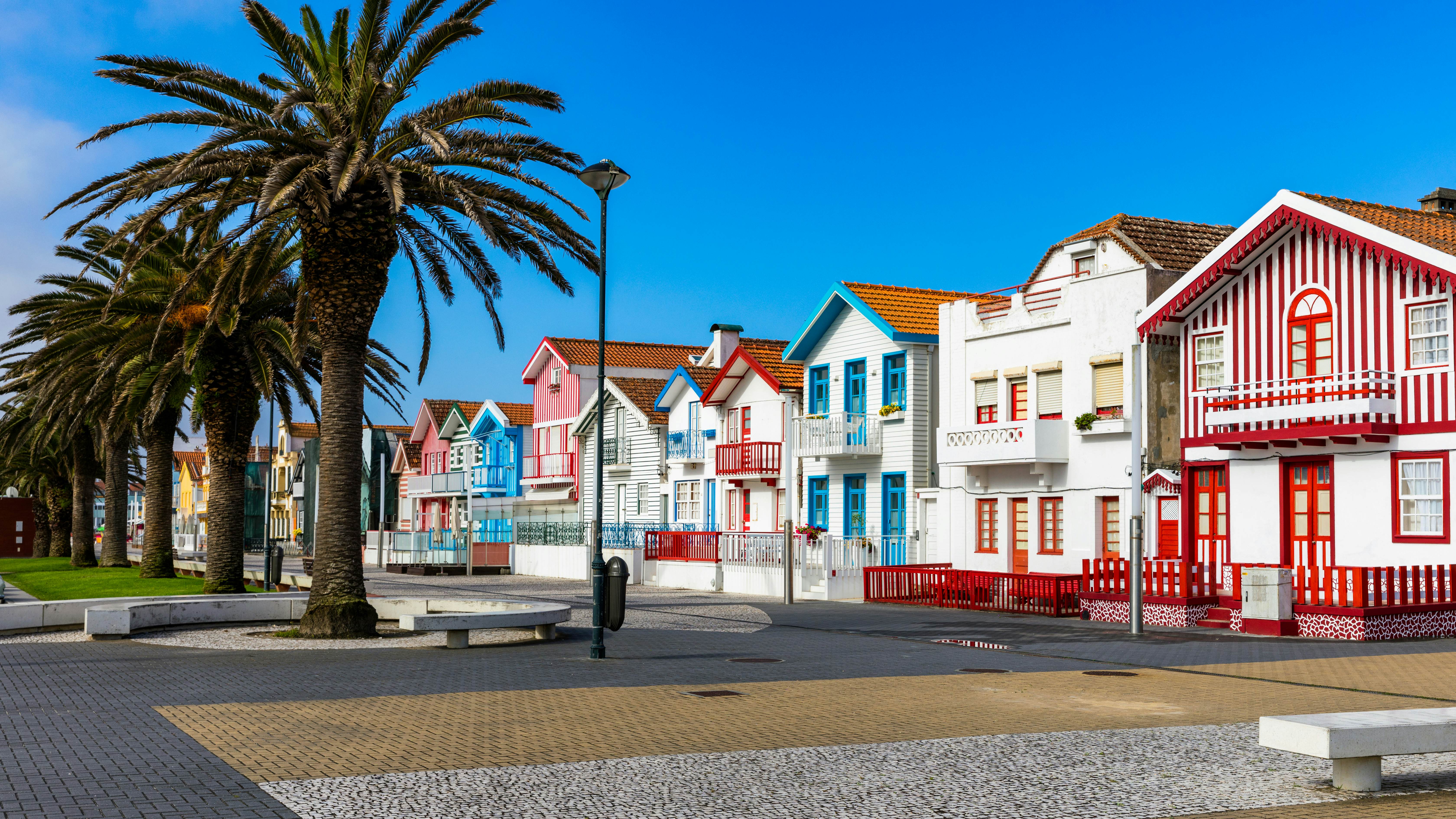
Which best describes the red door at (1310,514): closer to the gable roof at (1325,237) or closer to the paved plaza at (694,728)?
the gable roof at (1325,237)

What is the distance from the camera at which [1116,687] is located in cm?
1330

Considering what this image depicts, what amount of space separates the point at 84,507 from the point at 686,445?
2241cm

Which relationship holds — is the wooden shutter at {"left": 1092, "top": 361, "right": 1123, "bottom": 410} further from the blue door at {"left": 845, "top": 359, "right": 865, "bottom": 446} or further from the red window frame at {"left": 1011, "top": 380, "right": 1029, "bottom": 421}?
the blue door at {"left": 845, "top": 359, "right": 865, "bottom": 446}

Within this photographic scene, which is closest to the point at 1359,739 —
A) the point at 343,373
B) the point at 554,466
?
the point at 343,373

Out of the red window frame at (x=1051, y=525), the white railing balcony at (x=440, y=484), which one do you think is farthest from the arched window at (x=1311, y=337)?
the white railing balcony at (x=440, y=484)

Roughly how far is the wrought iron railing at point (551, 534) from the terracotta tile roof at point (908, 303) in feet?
45.0

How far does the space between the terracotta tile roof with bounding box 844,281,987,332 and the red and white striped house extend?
8538mm

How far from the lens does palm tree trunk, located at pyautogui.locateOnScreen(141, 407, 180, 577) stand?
32.1 meters

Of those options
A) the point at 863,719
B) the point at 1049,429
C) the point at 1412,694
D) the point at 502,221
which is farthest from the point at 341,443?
the point at 1049,429

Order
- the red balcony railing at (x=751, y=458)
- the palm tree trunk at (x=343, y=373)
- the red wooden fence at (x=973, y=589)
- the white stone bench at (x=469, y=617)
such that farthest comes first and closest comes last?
the red balcony railing at (x=751, y=458)
the red wooden fence at (x=973, y=589)
the palm tree trunk at (x=343, y=373)
the white stone bench at (x=469, y=617)

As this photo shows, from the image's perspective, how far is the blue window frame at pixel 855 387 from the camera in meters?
35.1

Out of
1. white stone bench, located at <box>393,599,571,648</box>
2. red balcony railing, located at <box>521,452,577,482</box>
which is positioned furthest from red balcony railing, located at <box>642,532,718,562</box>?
white stone bench, located at <box>393,599,571,648</box>

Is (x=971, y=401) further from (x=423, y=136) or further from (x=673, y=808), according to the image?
(x=673, y=808)

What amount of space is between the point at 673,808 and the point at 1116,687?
7291 millimetres
